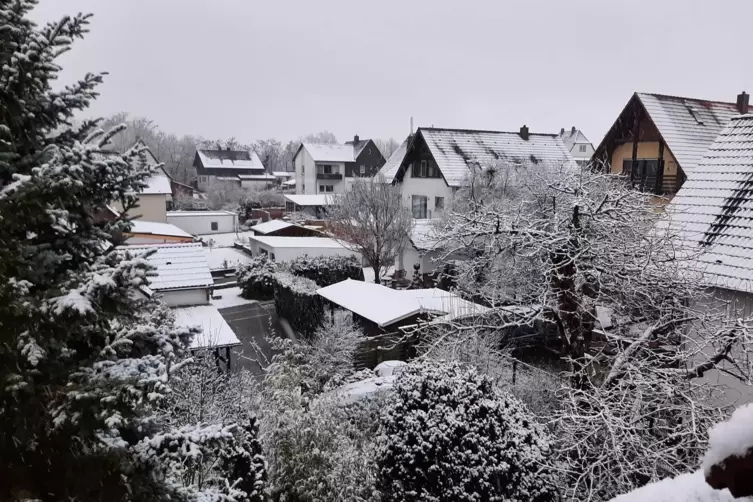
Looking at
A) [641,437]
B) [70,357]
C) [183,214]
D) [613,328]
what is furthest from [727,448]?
[183,214]

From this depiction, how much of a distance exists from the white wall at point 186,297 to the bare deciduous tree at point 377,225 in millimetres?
8622

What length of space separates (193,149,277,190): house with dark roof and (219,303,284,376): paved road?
152 feet

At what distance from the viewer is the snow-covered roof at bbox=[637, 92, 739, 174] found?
59.8ft

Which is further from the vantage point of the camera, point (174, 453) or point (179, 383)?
point (179, 383)

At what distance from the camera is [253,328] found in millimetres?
19406

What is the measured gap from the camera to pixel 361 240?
79.3ft

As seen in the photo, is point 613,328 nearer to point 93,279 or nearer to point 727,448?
point 727,448

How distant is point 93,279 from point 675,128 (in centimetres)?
2049

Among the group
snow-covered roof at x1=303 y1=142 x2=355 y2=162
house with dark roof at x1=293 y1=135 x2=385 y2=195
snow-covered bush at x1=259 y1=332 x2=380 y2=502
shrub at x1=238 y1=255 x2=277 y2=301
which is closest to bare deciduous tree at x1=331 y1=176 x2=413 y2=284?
shrub at x1=238 y1=255 x2=277 y2=301

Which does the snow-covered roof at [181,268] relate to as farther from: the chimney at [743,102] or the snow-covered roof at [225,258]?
the chimney at [743,102]

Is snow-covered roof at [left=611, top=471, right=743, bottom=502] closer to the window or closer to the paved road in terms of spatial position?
the paved road

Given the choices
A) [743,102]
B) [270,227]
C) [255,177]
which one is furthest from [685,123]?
[255,177]

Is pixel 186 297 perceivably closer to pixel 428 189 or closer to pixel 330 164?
pixel 428 189

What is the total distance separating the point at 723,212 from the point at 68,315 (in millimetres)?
11667
